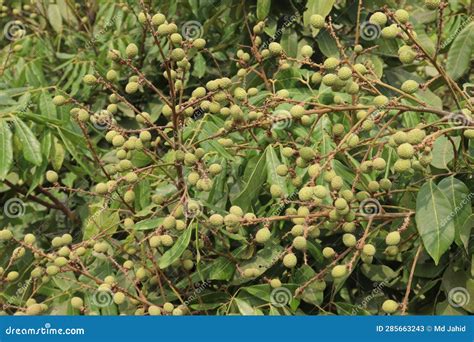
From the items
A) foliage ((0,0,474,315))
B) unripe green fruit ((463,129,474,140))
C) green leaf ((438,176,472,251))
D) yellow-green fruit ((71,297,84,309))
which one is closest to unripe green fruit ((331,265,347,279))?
foliage ((0,0,474,315))

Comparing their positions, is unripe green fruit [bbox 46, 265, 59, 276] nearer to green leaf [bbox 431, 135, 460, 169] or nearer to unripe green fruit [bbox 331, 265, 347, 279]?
unripe green fruit [bbox 331, 265, 347, 279]

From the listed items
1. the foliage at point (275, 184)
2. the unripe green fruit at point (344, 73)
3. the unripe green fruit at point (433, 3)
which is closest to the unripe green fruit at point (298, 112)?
the foliage at point (275, 184)

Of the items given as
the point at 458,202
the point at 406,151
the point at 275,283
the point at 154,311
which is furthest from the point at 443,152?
the point at 154,311

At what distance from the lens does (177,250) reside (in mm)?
1564

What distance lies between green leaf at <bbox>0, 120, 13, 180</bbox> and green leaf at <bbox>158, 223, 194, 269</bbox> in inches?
21.8

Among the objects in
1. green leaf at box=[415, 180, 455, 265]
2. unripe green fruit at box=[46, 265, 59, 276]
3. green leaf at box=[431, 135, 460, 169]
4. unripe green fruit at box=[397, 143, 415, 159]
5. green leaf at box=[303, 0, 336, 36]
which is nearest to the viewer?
unripe green fruit at box=[397, 143, 415, 159]

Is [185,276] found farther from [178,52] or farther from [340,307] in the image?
[178,52]

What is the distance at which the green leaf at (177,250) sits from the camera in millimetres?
1555

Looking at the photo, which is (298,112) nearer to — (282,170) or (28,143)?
(282,170)

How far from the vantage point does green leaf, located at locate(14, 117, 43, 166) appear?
1909mm

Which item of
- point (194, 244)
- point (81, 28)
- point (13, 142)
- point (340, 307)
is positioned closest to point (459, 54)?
point (340, 307)

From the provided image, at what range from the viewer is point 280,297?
1.63 m

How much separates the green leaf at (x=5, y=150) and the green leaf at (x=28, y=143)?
4 cm

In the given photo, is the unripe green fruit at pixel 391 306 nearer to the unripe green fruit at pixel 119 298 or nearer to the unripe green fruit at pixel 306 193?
the unripe green fruit at pixel 306 193
